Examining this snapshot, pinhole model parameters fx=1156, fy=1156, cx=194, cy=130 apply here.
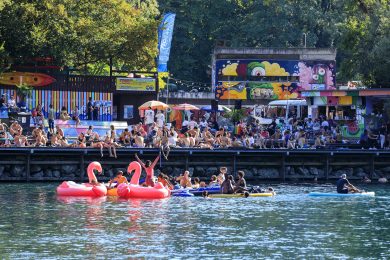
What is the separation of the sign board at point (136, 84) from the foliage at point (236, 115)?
6797 mm

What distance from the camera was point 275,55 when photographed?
80.1 metres

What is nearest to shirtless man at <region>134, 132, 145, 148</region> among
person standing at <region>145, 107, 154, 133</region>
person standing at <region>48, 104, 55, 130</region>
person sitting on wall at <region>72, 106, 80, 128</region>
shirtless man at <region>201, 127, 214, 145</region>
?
shirtless man at <region>201, 127, 214, 145</region>

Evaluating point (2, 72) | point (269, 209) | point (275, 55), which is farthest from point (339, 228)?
point (275, 55)

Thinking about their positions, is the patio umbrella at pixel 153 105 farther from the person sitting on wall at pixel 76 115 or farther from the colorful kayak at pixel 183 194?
the colorful kayak at pixel 183 194

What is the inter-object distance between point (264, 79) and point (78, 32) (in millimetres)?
19829

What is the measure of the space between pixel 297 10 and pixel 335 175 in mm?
36951

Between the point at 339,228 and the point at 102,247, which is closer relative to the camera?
the point at 102,247

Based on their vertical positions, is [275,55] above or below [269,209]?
above

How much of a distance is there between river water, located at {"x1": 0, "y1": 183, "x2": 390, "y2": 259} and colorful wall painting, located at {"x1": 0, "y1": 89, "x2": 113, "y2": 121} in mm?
13997

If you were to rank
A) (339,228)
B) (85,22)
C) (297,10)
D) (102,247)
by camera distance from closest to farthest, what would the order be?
(102,247) < (339,228) < (85,22) < (297,10)

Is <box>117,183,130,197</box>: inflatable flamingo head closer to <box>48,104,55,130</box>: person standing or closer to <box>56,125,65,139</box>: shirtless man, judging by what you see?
<box>56,125,65,139</box>: shirtless man

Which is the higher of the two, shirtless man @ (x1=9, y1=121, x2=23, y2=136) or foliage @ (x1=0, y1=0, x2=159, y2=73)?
foliage @ (x1=0, y1=0, x2=159, y2=73)

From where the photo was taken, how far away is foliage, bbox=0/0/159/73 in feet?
203

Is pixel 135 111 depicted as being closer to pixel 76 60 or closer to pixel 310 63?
pixel 76 60
